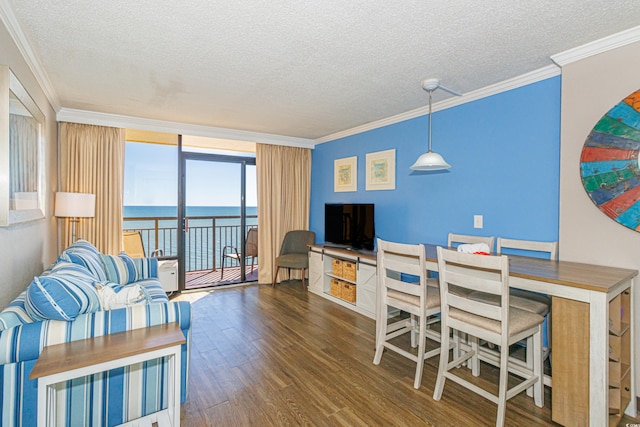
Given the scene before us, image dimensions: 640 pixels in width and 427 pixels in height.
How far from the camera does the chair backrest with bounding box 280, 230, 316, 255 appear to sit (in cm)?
536

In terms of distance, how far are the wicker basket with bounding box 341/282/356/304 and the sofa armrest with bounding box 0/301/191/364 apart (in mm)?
2433

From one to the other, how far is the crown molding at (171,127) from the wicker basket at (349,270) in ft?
7.88

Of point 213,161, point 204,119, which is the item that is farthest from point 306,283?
point 204,119

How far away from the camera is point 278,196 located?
5348 millimetres

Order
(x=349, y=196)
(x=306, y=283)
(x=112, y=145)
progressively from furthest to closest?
(x=306, y=283)
(x=349, y=196)
(x=112, y=145)

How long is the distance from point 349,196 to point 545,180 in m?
2.66

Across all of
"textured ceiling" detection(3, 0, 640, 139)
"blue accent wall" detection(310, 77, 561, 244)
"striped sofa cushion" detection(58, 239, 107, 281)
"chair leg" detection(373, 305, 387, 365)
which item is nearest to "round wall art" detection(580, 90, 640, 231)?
"blue accent wall" detection(310, 77, 561, 244)

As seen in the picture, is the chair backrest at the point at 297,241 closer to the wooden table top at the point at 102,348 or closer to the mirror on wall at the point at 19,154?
the mirror on wall at the point at 19,154

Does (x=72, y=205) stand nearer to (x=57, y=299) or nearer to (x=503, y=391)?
(x=57, y=299)

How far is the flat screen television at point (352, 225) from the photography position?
4246mm

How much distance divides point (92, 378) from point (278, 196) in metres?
3.88

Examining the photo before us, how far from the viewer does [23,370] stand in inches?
58.6

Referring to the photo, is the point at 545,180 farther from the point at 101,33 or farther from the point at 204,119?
the point at 204,119

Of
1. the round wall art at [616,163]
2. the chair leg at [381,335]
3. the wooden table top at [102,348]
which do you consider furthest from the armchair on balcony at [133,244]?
the round wall art at [616,163]
